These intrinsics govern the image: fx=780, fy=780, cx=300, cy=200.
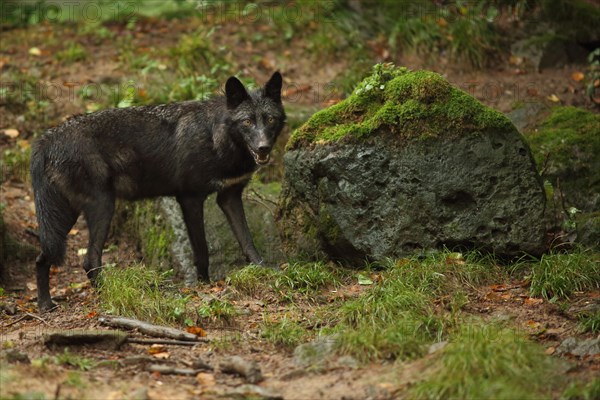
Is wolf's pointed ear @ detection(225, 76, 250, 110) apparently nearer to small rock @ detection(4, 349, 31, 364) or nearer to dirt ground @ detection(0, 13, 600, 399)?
dirt ground @ detection(0, 13, 600, 399)

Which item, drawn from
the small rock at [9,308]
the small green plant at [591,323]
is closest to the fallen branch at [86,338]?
the small rock at [9,308]

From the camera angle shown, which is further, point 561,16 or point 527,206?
point 561,16

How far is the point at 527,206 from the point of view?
8375mm

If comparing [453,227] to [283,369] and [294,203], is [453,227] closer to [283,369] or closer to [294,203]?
[294,203]

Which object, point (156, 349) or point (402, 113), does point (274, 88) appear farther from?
point (156, 349)

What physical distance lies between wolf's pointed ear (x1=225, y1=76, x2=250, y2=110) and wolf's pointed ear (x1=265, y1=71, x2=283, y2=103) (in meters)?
0.25

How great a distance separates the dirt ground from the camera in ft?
18.6

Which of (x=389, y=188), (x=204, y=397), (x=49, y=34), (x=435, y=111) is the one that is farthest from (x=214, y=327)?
(x=49, y=34)

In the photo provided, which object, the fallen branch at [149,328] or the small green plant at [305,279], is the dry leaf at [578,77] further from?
the fallen branch at [149,328]

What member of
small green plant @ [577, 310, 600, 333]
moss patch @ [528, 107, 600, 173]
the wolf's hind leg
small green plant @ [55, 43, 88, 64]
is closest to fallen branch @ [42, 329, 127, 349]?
the wolf's hind leg

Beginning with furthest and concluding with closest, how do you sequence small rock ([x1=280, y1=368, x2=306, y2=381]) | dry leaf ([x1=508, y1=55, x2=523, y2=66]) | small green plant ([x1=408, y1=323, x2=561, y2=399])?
dry leaf ([x1=508, y1=55, x2=523, y2=66]) → small rock ([x1=280, y1=368, x2=306, y2=381]) → small green plant ([x1=408, y1=323, x2=561, y2=399])

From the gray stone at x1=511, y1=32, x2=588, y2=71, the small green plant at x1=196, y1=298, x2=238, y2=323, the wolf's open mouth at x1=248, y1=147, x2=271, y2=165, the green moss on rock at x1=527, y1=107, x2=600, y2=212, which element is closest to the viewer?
the small green plant at x1=196, y1=298, x2=238, y2=323

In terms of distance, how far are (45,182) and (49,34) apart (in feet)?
22.8

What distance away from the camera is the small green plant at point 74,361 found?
237 inches
